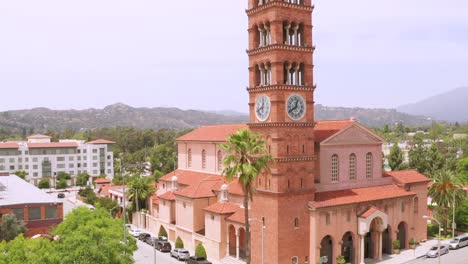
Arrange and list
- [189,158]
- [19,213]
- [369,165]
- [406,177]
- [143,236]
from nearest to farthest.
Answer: [19,213], [369,165], [406,177], [143,236], [189,158]

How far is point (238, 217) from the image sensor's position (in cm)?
4825

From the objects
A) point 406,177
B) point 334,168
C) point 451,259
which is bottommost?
point 451,259

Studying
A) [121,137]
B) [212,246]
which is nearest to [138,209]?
[212,246]

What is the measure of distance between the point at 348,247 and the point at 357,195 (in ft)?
17.4

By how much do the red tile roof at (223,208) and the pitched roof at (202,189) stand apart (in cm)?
302

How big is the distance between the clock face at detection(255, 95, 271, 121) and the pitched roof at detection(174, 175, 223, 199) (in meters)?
13.6

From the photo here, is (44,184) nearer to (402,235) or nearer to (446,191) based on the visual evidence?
(402,235)

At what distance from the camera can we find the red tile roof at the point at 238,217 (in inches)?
1859

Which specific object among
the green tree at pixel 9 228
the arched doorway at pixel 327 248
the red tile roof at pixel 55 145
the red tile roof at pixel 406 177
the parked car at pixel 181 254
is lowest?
the parked car at pixel 181 254

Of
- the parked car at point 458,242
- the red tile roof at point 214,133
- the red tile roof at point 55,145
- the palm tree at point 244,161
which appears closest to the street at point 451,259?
the parked car at point 458,242

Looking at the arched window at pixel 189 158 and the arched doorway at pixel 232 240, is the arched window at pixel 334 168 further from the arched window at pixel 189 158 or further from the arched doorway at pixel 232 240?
the arched window at pixel 189 158

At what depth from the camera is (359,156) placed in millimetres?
51438

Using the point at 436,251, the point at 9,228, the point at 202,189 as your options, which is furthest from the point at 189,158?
the point at 436,251

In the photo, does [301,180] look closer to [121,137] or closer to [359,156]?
[359,156]
